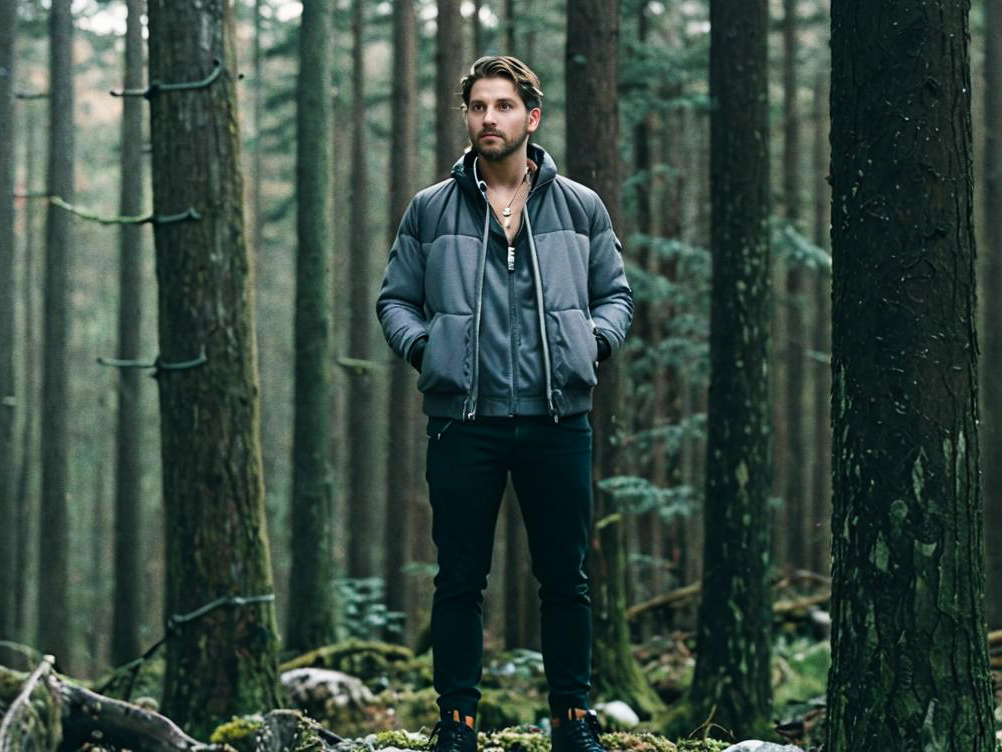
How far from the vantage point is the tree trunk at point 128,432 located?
17.7 m

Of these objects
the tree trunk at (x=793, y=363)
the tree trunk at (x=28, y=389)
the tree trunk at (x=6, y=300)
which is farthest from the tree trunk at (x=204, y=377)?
the tree trunk at (x=28, y=389)

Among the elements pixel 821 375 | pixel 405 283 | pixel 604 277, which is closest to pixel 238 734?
pixel 405 283

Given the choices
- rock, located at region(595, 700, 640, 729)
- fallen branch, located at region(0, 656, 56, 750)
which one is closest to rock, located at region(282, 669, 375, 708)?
rock, located at region(595, 700, 640, 729)

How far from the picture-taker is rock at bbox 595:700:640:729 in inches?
390

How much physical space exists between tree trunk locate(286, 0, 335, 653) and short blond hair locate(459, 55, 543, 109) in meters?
9.44

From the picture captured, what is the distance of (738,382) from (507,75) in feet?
19.3

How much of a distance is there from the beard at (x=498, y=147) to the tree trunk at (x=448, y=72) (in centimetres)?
999

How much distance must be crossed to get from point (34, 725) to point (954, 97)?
182 inches

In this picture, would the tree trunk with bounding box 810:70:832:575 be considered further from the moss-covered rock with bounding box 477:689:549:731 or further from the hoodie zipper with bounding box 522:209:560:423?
the hoodie zipper with bounding box 522:209:560:423

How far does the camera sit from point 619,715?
9.98m

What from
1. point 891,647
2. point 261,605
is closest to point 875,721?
point 891,647

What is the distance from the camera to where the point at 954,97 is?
4.59 metres

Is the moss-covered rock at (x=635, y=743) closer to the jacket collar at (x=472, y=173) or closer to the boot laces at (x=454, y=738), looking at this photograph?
the boot laces at (x=454, y=738)

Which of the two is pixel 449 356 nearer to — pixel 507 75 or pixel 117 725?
pixel 507 75
